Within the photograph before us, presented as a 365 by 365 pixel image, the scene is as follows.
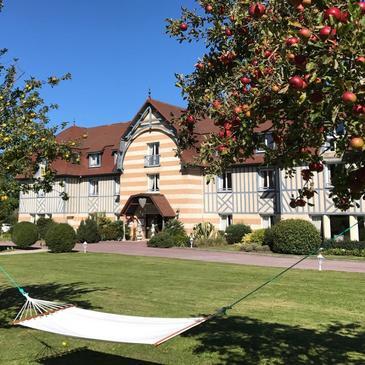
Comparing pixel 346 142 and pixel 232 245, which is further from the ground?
pixel 346 142

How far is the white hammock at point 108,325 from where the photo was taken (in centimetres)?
499

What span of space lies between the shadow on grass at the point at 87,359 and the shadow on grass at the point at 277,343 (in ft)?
3.50

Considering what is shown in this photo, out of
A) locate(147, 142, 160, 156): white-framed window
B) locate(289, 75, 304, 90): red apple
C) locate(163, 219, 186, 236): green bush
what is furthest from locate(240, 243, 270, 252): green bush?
locate(289, 75, 304, 90): red apple

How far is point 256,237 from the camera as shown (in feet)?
91.5

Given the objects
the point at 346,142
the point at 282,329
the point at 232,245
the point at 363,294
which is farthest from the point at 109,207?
the point at 346,142

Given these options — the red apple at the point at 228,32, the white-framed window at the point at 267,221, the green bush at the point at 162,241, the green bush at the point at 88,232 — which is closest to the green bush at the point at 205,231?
the green bush at the point at 162,241

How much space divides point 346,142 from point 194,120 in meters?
2.48

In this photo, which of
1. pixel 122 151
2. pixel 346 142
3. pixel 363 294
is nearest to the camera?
pixel 346 142

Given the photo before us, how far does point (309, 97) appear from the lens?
2666mm

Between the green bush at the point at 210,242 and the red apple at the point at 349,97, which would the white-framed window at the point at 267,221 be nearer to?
the green bush at the point at 210,242

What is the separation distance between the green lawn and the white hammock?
2.11ft

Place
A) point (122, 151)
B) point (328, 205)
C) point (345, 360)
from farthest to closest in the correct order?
point (122, 151)
point (328, 205)
point (345, 360)

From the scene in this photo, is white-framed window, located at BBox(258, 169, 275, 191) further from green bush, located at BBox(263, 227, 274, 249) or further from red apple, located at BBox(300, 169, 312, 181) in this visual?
red apple, located at BBox(300, 169, 312, 181)

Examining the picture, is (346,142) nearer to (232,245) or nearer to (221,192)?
(232,245)
